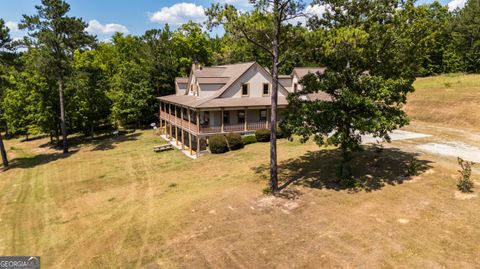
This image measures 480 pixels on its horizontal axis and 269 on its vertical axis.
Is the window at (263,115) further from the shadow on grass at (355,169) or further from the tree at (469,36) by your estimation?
the tree at (469,36)

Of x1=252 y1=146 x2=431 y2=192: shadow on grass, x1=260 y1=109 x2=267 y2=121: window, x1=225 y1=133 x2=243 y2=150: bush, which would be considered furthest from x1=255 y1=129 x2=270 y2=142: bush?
x1=252 y1=146 x2=431 y2=192: shadow on grass

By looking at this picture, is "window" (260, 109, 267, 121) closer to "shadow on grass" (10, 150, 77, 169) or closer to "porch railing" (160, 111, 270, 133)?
"porch railing" (160, 111, 270, 133)

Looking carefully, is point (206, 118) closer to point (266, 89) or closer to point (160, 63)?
point (266, 89)

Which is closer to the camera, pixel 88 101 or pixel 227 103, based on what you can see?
pixel 227 103

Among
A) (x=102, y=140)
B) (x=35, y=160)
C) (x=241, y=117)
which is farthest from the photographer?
(x=102, y=140)

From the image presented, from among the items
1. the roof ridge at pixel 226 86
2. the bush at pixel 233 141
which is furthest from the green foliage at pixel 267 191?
the roof ridge at pixel 226 86

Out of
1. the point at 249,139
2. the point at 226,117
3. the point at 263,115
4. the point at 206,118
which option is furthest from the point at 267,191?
the point at 263,115

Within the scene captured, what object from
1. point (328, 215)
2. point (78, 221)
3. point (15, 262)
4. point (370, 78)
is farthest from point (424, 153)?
point (15, 262)
